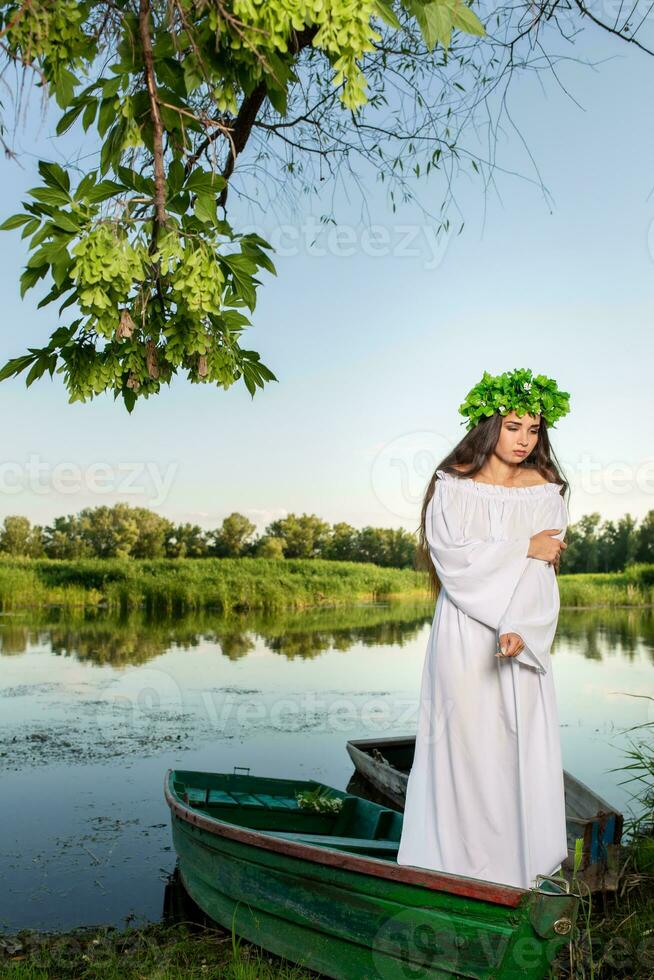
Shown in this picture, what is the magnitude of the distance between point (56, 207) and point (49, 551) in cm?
1856

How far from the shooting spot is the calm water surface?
18.0 ft

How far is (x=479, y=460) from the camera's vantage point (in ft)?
10.6

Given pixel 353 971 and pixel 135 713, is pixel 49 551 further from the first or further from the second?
pixel 353 971

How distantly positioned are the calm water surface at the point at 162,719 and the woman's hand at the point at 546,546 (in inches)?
77.3

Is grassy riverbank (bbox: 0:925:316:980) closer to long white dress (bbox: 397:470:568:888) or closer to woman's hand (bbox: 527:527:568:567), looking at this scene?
long white dress (bbox: 397:470:568:888)

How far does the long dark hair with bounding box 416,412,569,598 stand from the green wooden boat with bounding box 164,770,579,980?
1020 mm

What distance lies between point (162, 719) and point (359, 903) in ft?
24.8

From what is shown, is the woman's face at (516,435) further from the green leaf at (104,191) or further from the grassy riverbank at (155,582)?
the grassy riverbank at (155,582)

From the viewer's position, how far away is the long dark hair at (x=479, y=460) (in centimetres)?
323

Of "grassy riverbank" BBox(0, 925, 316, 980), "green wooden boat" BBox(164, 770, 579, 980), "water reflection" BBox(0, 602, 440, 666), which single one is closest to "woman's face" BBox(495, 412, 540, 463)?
"green wooden boat" BBox(164, 770, 579, 980)

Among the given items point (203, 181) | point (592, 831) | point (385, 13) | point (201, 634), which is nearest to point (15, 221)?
point (203, 181)

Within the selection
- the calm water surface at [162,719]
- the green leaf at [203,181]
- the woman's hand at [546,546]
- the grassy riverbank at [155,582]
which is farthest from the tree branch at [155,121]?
the grassy riverbank at [155,582]

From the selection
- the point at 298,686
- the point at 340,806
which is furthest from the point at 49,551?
the point at 340,806

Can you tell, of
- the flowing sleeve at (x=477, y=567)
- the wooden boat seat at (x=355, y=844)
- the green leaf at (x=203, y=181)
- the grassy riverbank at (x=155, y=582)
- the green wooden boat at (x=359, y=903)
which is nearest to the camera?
the green leaf at (x=203, y=181)
